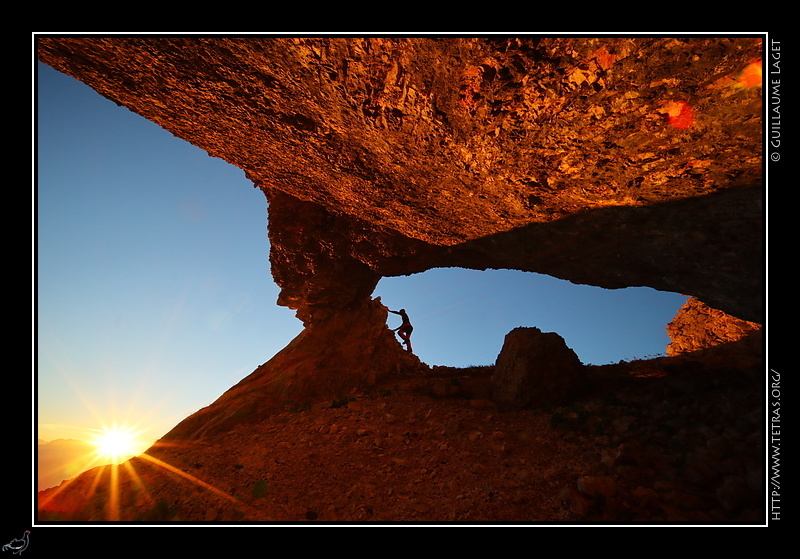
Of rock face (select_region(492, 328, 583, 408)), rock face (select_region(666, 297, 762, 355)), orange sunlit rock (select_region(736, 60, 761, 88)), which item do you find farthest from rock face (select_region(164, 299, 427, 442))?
rock face (select_region(666, 297, 762, 355))

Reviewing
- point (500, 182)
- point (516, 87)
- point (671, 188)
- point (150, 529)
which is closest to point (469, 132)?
point (516, 87)

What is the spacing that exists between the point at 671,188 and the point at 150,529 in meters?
8.46

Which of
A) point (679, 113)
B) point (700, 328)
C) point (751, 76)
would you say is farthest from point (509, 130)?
point (700, 328)

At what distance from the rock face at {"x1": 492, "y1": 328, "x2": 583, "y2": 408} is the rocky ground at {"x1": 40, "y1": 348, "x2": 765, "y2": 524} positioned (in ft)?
1.16

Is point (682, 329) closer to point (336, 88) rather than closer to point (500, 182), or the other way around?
point (500, 182)

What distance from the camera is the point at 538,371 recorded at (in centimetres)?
727

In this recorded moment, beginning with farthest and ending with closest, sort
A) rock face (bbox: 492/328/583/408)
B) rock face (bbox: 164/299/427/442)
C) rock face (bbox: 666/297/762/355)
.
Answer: rock face (bbox: 666/297/762/355), rock face (bbox: 164/299/427/442), rock face (bbox: 492/328/583/408)

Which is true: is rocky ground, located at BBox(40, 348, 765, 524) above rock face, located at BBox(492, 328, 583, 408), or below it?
below

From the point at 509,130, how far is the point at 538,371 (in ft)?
17.8

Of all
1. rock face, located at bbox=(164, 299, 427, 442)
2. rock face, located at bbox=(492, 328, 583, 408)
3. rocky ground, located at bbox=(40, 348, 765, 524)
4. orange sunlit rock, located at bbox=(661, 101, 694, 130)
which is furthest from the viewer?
rock face, located at bbox=(164, 299, 427, 442)

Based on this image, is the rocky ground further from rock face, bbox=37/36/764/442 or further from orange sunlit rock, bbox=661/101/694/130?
orange sunlit rock, bbox=661/101/694/130

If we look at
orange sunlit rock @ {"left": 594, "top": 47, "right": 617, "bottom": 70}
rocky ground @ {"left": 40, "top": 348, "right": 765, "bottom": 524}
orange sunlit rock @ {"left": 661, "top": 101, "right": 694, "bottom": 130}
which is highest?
orange sunlit rock @ {"left": 594, "top": 47, "right": 617, "bottom": 70}

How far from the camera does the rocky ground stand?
403 cm

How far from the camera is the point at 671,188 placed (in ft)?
15.3
